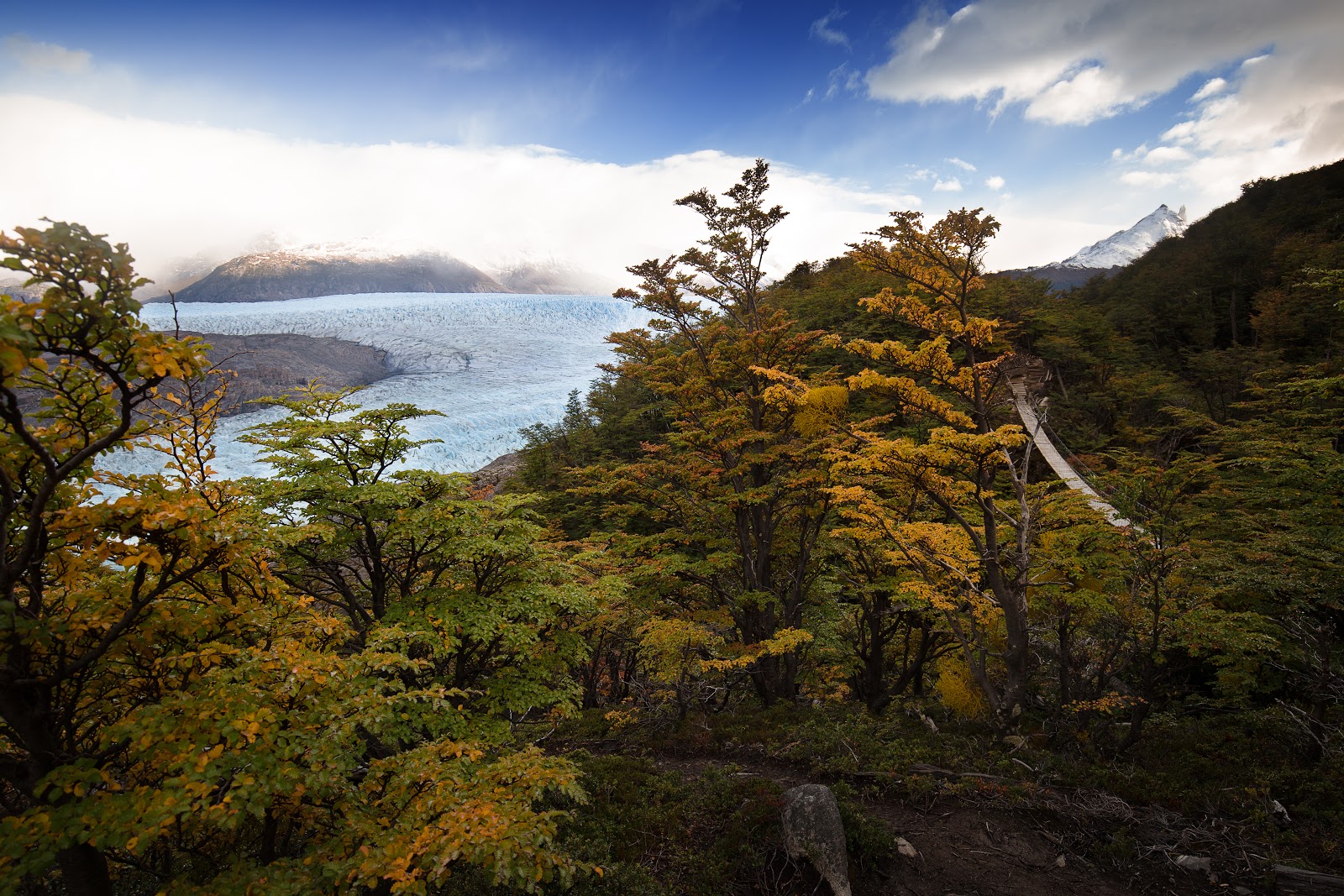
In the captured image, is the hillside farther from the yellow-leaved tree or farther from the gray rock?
the gray rock

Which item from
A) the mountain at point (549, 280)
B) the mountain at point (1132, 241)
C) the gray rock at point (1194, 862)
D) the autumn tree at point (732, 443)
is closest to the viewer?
the gray rock at point (1194, 862)

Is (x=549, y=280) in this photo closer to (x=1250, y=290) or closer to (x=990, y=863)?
(x=1250, y=290)

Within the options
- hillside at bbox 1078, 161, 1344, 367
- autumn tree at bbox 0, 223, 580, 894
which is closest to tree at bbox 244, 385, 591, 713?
autumn tree at bbox 0, 223, 580, 894

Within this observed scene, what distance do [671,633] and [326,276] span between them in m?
58.7

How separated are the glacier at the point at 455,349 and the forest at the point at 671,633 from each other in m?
16.4

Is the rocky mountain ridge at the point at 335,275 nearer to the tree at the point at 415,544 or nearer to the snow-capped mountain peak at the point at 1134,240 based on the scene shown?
the tree at the point at 415,544

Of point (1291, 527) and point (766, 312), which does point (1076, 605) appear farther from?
point (766, 312)

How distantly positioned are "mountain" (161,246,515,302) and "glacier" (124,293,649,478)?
480cm

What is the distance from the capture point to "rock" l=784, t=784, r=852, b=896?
5641 mm

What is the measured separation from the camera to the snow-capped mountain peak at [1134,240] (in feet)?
338

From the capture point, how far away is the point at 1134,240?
106m

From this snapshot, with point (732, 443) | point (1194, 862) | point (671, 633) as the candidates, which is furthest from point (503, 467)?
point (1194, 862)

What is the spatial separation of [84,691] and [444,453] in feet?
80.3

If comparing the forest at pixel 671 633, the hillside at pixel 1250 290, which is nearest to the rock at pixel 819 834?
the forest at pixel 671 633
